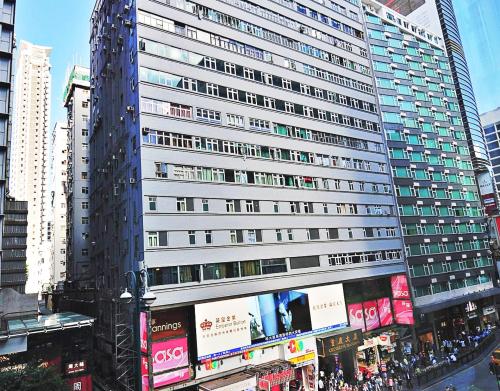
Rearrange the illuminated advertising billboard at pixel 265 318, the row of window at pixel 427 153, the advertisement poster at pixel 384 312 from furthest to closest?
the row of window at pixel 427 153
the advertisement poster at pixel 384 312
the illuminated advertising billboard at pixel 265 318

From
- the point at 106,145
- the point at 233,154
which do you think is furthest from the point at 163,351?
the point at 106,145

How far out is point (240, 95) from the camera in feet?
105

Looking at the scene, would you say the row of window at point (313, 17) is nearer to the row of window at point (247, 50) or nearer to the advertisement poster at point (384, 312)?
the row of window at point (247, 50)

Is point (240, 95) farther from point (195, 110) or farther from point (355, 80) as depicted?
point (355, 80)

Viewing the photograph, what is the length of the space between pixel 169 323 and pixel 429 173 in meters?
42.5

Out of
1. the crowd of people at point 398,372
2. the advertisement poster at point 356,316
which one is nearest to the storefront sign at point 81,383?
the crowd of people at point 398,372

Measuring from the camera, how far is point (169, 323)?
24.6 metres

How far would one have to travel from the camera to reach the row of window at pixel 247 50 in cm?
2870

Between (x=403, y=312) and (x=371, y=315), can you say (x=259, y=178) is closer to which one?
(x=371, y=315)

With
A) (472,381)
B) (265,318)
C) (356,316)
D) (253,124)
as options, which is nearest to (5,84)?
(253,124)

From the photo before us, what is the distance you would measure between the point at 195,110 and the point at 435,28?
80047 mm

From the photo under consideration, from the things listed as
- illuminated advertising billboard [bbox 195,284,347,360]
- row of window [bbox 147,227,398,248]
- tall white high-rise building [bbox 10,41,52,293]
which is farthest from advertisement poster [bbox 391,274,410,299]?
tall white high-rise building [bbox 10,41,52,293]

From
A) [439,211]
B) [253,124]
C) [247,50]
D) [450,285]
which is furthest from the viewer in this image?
[439,211]

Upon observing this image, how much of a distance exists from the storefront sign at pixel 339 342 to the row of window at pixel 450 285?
1491 cm
